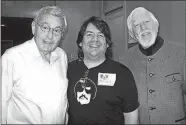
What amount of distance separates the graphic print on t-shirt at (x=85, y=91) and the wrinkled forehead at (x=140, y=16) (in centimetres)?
27

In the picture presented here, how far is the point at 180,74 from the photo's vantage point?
2.26ft

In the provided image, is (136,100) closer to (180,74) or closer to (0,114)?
(180,74)

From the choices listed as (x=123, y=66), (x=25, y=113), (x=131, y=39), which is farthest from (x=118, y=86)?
(x=25, y=113)

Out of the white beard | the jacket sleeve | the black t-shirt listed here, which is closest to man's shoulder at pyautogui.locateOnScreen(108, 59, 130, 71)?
the black t-shirt

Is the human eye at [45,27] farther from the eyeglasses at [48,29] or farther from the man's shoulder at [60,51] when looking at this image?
the man's shoulder at [60,51]

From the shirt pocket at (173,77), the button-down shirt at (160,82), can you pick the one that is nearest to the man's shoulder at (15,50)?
the button-down shirt at (160,82)

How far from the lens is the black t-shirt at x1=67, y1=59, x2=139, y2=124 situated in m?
0.64

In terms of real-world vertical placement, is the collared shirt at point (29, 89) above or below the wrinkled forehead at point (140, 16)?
below

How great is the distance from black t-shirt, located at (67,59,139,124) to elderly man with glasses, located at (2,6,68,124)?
2.1 inches

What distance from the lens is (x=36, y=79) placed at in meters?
0.59

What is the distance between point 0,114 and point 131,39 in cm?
50

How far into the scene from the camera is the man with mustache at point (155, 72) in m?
0.69

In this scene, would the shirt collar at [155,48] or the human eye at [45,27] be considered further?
the shirt collar at [155,48]

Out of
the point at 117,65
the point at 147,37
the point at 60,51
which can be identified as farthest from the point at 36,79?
the point at 147,37
